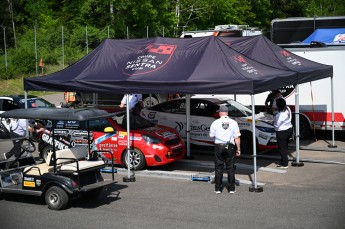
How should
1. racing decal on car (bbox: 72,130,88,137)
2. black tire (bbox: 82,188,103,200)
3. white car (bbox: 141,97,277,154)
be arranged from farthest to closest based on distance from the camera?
1. white car (bbox: 141,97,277,154)
2. racing decal on car (bbox: 72,130,88,137)
3. black tire (bbox: 82,188,103,200)

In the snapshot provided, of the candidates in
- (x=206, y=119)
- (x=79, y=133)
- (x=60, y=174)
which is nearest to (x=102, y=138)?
(x=79, y=133)

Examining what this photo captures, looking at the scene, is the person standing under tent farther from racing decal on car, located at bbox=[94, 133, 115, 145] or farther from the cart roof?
the cart roof

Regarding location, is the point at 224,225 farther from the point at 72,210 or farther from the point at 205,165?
the point at 205,165

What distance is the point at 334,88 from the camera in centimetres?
1847

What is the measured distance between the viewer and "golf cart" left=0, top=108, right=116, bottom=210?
10359mm

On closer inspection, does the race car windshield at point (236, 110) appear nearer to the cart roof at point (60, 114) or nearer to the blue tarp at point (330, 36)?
the blue tarp at point (330, 36)

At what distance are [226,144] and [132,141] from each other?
3.32m

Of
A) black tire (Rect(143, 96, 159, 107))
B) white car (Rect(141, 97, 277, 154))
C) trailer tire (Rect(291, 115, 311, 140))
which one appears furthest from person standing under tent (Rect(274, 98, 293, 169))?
black tire (Rect(143, 96, 159, 107))

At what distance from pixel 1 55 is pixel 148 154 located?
2488cm

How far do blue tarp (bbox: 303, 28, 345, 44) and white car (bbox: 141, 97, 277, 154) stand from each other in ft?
20.6

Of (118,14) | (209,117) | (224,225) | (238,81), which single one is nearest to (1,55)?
(118,14)

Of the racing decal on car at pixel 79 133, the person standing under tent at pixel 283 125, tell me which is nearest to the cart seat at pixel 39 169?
the racing decal on car at pixel 79 133

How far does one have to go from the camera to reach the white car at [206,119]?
52.1 ft

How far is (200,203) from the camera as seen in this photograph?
1097 cm
